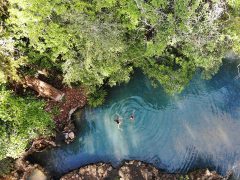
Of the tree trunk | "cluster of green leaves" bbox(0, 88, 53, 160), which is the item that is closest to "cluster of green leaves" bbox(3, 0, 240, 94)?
the tree trunk

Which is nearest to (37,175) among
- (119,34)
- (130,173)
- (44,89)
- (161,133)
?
(44,89)

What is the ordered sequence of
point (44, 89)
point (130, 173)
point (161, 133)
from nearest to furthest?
point (44, 89)
point (130, 173)
point (161, 133)

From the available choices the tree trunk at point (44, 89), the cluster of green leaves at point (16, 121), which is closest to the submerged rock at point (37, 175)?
the cluster of green leaves at point (16, 121)

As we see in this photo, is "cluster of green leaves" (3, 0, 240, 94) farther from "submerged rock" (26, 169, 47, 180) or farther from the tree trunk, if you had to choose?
"submerged rock" (26, 169, 47, 180)

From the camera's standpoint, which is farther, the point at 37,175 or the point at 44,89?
the point at 37,175

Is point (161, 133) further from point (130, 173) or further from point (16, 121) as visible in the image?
point (16, 121)

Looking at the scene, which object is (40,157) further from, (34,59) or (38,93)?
(34,59)
